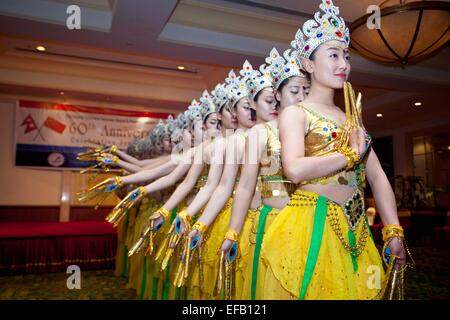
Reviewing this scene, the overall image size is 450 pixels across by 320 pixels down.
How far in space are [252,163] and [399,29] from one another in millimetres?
3213

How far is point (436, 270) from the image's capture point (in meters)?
6.03

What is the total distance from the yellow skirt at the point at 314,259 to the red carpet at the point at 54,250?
5108mm

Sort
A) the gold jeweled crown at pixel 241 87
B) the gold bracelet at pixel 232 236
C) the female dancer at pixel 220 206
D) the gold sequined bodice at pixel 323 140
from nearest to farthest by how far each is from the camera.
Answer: the gold sequined bodice at pixel 323 140 → the gold bracelet at pixel 232 236 → the female dancer at pixel 220 206 → the gold jeweled crown at pixel 241 87

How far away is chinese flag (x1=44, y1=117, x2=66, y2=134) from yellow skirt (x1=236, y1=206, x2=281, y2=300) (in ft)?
26.9

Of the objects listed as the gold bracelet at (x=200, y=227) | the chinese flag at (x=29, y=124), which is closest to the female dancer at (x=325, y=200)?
the gold bracelet at (x=200, y=227)

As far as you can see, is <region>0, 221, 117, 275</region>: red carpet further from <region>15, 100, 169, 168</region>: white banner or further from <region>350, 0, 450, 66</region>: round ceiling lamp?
<region>350, 0, 450, 66</region>: round ceiling lamp

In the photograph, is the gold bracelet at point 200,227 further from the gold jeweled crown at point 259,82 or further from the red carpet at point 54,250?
the red carpet at point 54,250

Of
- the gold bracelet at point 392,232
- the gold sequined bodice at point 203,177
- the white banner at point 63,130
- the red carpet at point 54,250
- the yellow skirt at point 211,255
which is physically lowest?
the red carpet at point 54,250

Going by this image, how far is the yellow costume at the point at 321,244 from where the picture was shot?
1.46m

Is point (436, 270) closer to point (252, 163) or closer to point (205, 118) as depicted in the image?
point (205, 118)

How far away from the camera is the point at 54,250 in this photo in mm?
5867

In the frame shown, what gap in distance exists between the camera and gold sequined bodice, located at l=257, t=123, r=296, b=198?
201 centimetres

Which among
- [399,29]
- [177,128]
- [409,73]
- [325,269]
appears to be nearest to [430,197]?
[409,73]

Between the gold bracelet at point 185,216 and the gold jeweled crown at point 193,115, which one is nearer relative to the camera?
the gold bracelet at point 185,216
